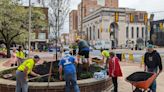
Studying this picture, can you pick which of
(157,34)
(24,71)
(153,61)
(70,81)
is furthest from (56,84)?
(157,34)

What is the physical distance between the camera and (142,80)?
8.99 meters

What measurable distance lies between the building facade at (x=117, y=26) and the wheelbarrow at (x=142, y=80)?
353 ft

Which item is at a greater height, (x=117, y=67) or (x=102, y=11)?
(x=102, y=11)

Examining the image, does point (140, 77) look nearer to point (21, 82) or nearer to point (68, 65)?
point (68, 65)

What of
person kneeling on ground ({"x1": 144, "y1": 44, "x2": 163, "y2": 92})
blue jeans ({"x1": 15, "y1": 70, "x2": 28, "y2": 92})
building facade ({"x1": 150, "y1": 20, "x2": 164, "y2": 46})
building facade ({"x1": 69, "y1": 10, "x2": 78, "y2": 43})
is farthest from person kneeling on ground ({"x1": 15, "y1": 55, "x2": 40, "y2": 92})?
building facade ({"x1": 150, "y1": 20, "x2": 164, "y2": 46})

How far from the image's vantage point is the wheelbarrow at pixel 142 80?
8406 millimetres

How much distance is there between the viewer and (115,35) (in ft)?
417

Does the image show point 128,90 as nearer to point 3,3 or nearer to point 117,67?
point 117,67

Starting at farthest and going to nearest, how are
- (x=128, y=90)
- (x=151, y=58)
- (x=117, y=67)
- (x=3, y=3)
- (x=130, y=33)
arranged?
(x=130, y=33) < (x=3, y=3) < (x=128, y=90) < (x=117, y=67) < (x=151, y=58)

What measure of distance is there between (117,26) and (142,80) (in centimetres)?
11859

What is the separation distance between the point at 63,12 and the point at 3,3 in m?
23.5

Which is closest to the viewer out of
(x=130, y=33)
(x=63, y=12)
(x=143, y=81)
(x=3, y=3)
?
(x=143, y=81)

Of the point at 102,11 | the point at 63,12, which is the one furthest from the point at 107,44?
the point at 63,12

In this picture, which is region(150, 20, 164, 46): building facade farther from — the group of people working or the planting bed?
the group of people working
